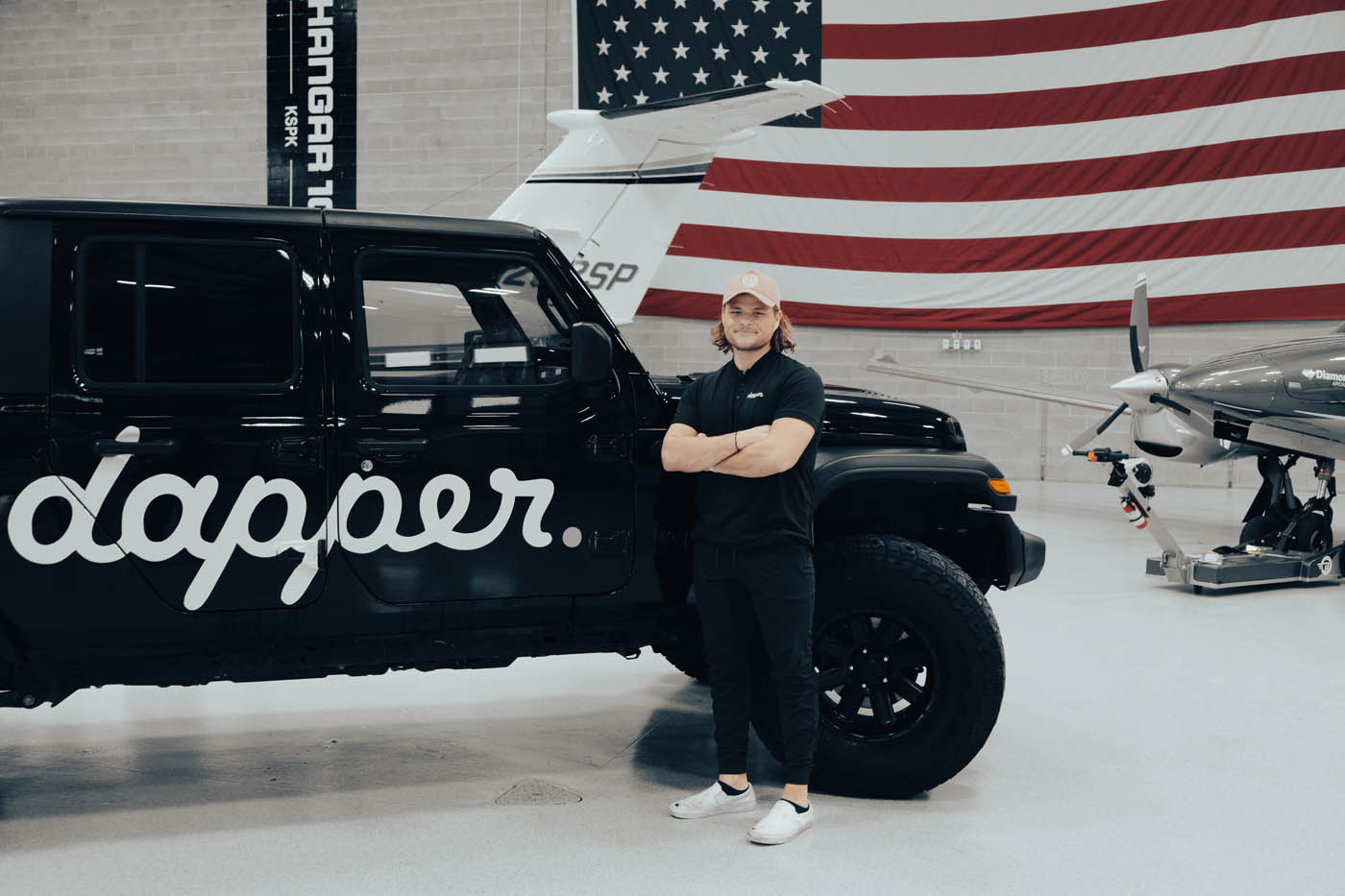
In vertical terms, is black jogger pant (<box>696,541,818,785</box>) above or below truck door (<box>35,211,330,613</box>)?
below

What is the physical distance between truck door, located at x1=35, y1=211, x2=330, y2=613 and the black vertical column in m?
12.2

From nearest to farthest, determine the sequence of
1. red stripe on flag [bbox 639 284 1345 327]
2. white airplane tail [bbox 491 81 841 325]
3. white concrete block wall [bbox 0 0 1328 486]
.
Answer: white airplane tail [bbox 491 81 841 325] → red stripe on flag [bbox 639 284 1345 327] → white concrete block wall [bbox 0 0 1328 486]

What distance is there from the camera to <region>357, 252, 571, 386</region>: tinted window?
3049 mm

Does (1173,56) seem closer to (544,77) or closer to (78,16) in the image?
(544,77)

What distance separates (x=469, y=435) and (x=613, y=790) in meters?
1.22

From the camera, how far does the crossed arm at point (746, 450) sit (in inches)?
112

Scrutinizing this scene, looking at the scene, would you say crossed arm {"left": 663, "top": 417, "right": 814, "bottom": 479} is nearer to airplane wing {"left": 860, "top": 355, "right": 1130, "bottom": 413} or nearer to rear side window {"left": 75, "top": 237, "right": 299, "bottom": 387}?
rear side window {"left": 75, "top": 237, "right": 299, "bottom": 387}

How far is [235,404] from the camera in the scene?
288cm

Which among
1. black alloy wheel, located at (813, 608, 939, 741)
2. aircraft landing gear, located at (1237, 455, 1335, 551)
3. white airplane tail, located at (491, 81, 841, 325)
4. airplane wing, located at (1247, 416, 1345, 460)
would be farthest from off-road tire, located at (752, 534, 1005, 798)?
white airplane tail, located at (491, 81, 841, 325)

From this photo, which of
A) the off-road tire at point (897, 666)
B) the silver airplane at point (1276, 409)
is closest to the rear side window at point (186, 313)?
the off-road tire at point (897, 666)

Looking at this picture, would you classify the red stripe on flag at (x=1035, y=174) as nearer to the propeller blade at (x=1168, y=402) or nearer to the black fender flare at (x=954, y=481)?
the propeller blade at (x=1168, y=402)

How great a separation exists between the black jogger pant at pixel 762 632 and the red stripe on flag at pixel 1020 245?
10894 millimetres

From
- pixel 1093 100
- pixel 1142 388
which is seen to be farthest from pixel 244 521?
pixel 1093 100

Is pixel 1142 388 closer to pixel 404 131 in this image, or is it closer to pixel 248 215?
pixel 248 215
